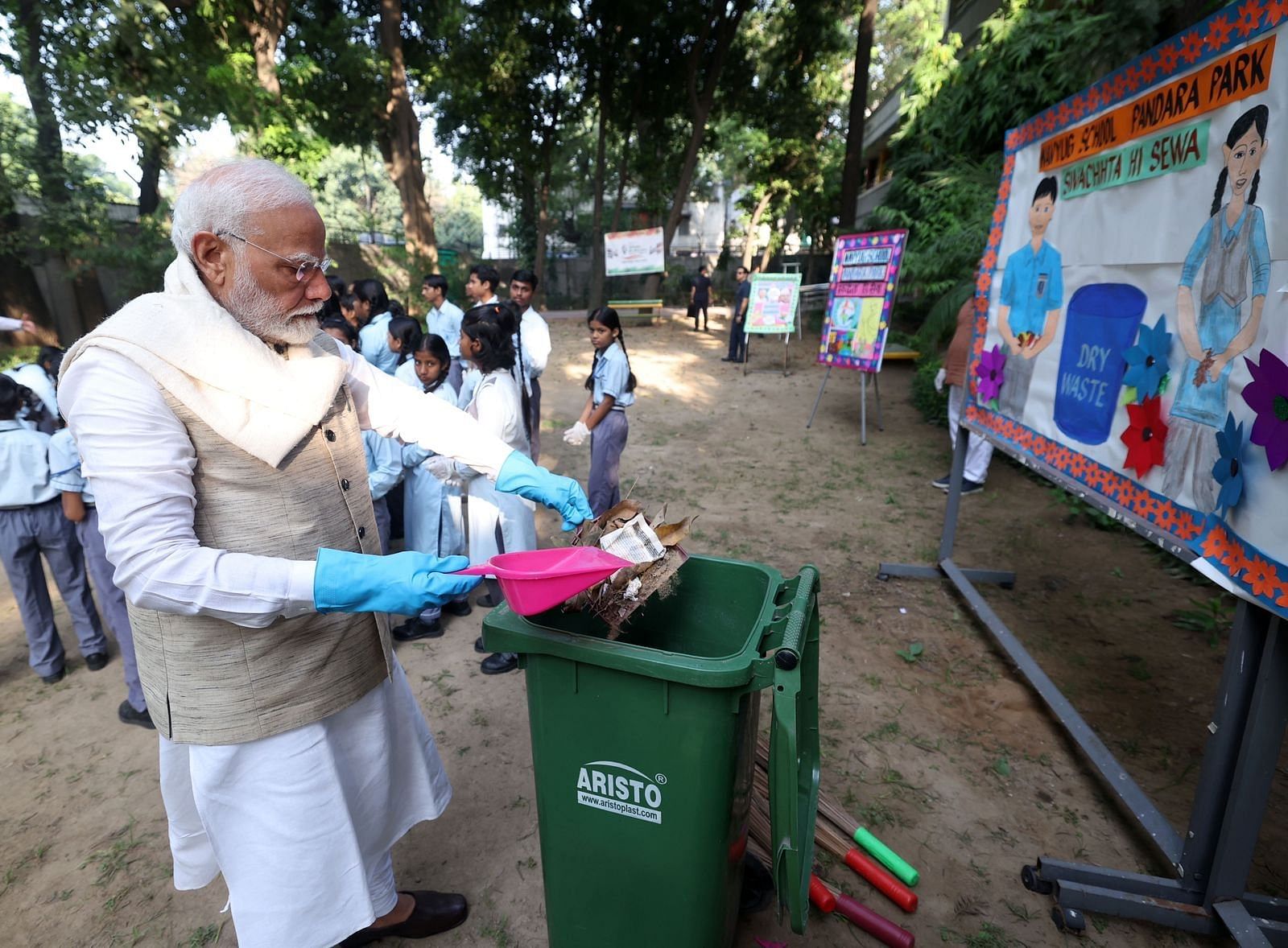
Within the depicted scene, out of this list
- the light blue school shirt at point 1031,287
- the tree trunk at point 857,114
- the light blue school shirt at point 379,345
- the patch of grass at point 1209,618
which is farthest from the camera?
the tree trunk at point 857,114

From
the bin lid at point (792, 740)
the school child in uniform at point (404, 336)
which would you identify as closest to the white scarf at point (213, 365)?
the bin lid at point (792, 740)

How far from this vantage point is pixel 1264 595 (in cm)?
179

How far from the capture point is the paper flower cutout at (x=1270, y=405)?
1742mm

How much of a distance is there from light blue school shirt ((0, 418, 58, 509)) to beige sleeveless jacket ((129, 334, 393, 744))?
2.25 metres

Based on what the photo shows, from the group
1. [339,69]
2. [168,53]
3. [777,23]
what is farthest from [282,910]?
[777,23]

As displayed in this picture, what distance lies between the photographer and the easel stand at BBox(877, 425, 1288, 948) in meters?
1.87

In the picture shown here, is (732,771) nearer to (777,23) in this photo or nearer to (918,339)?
(918,339)

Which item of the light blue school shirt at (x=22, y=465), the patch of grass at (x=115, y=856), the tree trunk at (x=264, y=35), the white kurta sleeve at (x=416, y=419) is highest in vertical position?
the tree trunk at (x=264, y=35)

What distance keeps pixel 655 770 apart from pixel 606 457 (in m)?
3.08

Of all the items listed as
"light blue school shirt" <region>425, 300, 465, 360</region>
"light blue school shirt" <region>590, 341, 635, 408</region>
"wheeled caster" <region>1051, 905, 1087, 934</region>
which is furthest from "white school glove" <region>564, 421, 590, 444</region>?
"wheeled caster" <region>1051, 905, 1087, 934</region>

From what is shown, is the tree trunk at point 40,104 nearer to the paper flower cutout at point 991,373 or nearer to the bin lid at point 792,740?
the paper flower cutout at point 991,373

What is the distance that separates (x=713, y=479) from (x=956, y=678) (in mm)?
3241

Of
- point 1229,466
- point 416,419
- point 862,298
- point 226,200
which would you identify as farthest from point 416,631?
point 862,298

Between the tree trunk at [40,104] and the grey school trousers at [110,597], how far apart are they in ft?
33.7
